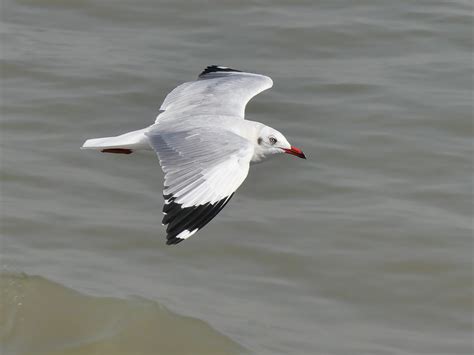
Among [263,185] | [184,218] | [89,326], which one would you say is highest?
[184,218]

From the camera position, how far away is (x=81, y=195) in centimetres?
822

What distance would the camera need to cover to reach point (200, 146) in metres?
6.07

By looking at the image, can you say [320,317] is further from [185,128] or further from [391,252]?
[185,128]

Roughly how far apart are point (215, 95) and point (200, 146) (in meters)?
1.55

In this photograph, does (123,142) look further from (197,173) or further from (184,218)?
(184,218)

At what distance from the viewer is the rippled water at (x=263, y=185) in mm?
6934

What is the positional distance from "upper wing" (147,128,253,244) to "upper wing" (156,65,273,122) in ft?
2.72

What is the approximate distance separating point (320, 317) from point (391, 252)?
1.00 m

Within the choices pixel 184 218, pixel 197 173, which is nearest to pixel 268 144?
pixel 197 173

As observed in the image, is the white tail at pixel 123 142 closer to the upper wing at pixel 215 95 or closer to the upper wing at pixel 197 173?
the upper wing at pixel 197 173

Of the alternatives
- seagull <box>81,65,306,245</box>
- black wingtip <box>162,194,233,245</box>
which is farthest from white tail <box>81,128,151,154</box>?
black wingtip <box>162,194,233,245</box>

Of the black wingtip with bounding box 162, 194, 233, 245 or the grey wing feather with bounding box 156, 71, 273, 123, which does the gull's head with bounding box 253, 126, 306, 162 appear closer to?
the grey wing feather with bounding box 156, 71, 273, 123

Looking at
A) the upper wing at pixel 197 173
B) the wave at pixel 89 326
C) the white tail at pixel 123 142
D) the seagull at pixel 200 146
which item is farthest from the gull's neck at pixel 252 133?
the wave at pixel 89 326

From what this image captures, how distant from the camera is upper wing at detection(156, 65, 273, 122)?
721 centimetres
